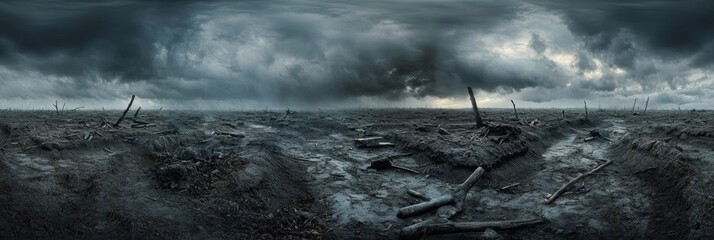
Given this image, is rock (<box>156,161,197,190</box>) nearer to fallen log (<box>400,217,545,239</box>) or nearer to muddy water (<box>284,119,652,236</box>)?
muddy water (<box>284,119,652,236</box>)

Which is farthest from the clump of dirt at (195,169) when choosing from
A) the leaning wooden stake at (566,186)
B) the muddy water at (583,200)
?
the leaning wooden stake at (566,186)

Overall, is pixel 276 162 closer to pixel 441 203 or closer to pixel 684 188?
pixel 441 203

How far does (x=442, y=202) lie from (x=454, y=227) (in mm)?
1700

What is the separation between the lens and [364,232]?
10.5 meters

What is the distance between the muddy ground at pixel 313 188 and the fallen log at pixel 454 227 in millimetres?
173

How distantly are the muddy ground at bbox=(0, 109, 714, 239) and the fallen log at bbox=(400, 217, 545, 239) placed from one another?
17 cm

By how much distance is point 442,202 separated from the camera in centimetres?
1181

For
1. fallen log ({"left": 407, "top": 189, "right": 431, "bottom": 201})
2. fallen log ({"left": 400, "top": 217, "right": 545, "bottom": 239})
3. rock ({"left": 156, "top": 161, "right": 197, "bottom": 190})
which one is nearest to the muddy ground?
rock ({"left": 156, "top": 161, "right": 197, "bottom": 190})

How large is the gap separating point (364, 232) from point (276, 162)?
6.26 meters

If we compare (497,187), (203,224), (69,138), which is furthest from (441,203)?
(69,138)

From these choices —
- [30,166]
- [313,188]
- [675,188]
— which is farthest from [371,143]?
[30,166]

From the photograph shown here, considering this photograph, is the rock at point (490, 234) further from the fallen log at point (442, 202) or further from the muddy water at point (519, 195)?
the fallen log at point (442, 202)

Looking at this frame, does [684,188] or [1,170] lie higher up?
[1,170]

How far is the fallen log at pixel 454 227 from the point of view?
9.85 m
